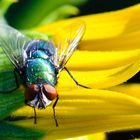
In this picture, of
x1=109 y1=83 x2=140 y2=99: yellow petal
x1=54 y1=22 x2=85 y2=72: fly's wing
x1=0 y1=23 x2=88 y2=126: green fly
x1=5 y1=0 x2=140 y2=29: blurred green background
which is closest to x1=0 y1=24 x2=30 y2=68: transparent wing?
x1=0 y1=23 x2=88 y2=126: green fly

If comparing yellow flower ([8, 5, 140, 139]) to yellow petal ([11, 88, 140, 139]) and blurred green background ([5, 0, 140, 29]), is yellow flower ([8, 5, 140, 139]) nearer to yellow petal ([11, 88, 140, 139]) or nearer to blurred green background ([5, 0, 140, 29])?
yellow petal ([11, 88, 140, 139])

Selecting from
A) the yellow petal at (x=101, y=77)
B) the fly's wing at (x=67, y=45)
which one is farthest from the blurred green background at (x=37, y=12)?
the yellow petal at (x=101, y=77)

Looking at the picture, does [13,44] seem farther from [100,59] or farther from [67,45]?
[100,59]

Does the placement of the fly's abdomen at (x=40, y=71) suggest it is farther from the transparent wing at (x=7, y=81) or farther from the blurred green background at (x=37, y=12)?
the blurred green background at (x=37, y=12)

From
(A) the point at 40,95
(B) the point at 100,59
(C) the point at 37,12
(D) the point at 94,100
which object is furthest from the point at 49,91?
(C) the point at 37,12

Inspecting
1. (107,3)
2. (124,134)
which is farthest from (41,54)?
(107,3)

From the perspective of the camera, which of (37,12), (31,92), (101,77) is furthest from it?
(37,12)
